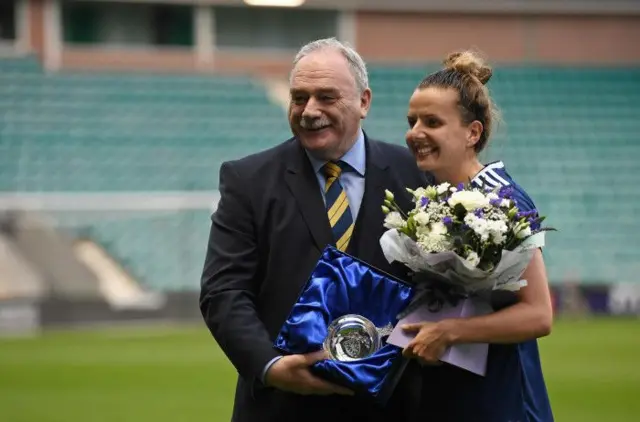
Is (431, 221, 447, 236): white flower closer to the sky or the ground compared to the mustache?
closer to the ground

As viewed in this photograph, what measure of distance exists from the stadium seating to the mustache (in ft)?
44.3

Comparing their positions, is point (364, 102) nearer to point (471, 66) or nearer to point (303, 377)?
point (471, 66)

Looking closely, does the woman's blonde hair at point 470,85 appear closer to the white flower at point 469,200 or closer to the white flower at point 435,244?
the white flower at point 469,200

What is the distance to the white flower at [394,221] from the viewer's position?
349 cm

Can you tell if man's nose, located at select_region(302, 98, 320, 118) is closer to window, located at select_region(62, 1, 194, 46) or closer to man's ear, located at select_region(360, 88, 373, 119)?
man's ear, located at select_region(360, 88, 373, 119)

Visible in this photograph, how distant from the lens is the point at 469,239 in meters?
3.42

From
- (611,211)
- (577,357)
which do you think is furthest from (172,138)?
(577,357)

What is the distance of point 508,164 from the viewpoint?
2159 centimetres

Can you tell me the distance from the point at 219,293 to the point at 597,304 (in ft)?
48.0

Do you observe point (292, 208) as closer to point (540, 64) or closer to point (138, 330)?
point (138, 330)

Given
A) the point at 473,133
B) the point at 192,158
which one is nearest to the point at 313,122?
the point at 473,133

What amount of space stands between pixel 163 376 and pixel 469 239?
331 inches

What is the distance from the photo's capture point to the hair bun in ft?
12.4

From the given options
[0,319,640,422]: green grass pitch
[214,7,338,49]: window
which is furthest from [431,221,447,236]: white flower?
[214,7,338,49]: window
